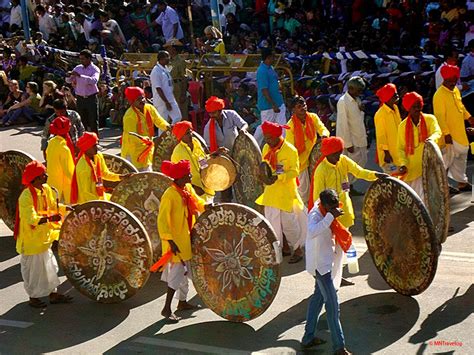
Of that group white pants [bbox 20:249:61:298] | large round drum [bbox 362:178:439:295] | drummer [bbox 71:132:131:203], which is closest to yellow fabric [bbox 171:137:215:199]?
drummer [bbox 71:132:131:203]

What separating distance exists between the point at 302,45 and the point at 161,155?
7.08 metres

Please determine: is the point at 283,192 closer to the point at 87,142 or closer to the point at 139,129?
the point at 87,142

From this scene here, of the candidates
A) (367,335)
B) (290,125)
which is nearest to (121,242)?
(367,335)

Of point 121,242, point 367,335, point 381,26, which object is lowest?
point 367,335

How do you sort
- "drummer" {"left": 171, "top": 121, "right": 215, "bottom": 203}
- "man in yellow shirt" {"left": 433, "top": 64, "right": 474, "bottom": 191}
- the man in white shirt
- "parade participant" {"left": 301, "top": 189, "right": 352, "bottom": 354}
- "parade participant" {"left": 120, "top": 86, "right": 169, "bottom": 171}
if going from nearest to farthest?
"parade participant" {"left": 301, "top": 189, "right": 352, "bottom": 354}
"drummer" {"left": 171, "top": 121, "right": 215, "bottom": 203}
"man in yellow shirt" {"left": 433, "top": 64, "right": 474, "bottom": 191}
"parade participant" {"left": 120, "top": 86, "right": 169, "bottom": 171}
the man in white shirt

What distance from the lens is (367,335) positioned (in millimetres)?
9359

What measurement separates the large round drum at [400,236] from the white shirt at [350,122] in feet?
11.9

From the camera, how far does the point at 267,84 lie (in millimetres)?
15477

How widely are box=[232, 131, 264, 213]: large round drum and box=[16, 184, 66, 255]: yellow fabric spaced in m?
2.61

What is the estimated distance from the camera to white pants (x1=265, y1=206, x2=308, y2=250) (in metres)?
11.7

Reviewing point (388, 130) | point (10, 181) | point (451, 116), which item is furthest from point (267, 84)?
point (10, 181)

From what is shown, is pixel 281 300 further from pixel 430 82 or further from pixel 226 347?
pixel 430 82

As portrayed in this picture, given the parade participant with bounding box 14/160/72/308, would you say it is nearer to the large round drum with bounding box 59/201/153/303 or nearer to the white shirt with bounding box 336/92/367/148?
the large round drum with bounding box 59/201/153/303

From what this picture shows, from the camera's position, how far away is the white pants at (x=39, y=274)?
10.9 meters
